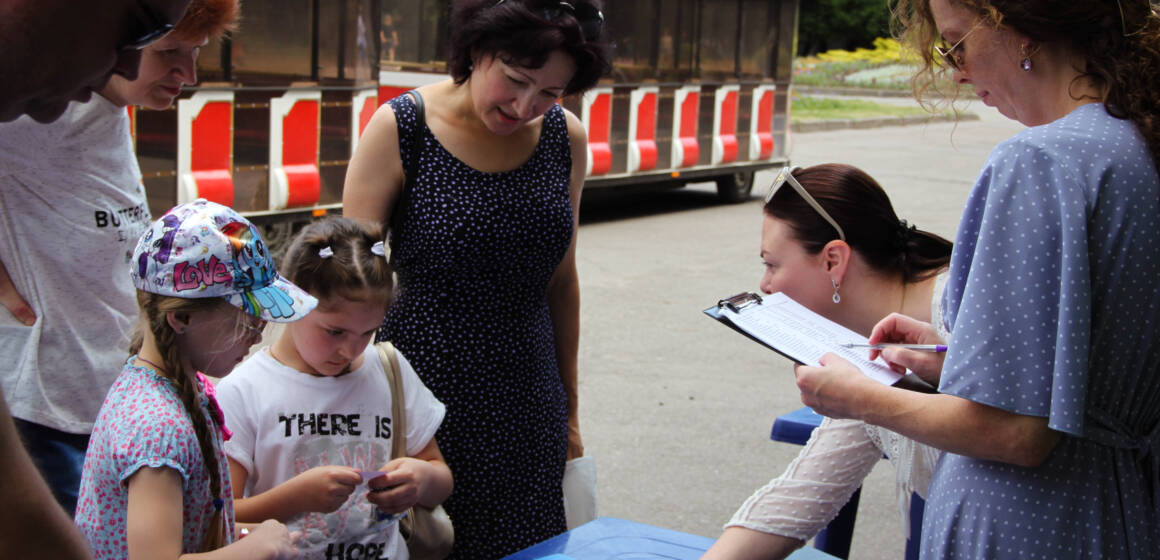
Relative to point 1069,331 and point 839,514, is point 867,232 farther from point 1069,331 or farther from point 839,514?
point 839,514

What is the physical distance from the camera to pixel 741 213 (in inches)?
464

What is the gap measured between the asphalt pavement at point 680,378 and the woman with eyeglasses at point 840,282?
31cm

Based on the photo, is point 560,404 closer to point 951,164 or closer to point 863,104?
point 951,164

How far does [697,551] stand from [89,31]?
6.05ft

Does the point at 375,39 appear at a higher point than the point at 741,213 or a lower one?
higher

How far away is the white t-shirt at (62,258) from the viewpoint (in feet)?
7.84

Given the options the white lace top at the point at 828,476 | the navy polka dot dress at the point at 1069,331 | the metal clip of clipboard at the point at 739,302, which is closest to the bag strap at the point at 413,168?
the metal clip of clipboard at the point at 739,302

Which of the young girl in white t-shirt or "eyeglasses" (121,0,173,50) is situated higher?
"eyeglasses" (121,0,173,50)

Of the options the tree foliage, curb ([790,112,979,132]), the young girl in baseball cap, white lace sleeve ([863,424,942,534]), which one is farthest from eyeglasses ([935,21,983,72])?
the tree foliage

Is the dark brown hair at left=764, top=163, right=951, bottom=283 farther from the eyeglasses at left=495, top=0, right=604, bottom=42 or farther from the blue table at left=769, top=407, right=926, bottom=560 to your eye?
the blue table at left=769, top=407, right=926, bottom=560

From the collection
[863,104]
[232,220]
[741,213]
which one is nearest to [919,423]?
[232,220]

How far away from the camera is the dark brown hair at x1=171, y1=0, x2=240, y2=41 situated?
230cm

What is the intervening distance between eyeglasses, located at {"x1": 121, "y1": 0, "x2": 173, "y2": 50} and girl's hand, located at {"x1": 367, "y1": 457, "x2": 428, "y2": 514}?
1312 mm

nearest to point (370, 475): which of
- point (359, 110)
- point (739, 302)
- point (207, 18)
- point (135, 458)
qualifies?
point (135, 458)
